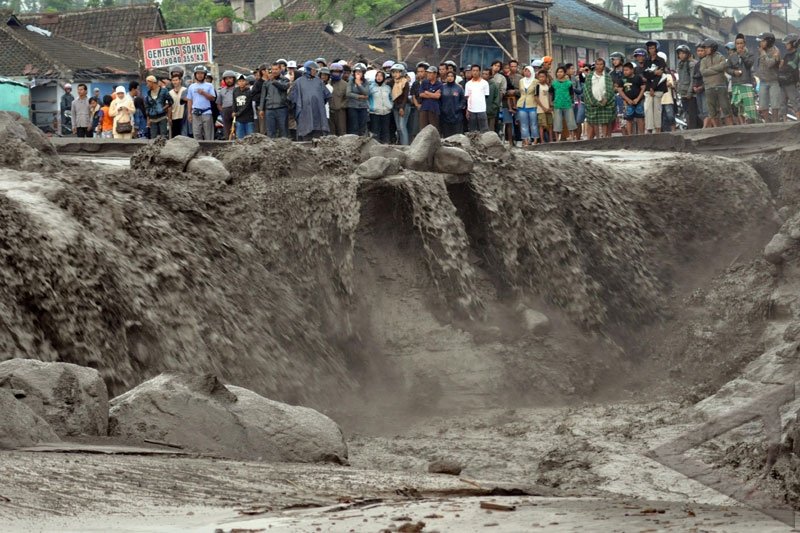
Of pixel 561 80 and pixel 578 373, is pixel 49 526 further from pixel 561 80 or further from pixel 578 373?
pixel 561 80

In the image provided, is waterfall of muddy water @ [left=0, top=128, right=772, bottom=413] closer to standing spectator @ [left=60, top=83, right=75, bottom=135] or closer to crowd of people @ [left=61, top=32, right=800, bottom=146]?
crowd of people @ [left=61, top=32, right=800, bottom=146]

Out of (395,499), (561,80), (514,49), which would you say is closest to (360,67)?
(561,80)

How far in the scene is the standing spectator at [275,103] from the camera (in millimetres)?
16641

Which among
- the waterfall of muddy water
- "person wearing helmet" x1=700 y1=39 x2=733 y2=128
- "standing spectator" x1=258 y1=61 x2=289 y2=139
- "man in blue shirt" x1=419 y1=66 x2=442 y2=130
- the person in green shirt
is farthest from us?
the person in green shirt

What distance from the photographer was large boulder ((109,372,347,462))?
7293 millimetres

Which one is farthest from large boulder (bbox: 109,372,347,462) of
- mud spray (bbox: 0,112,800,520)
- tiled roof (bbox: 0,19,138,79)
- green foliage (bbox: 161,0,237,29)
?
green foliage (bbox: 161,0,237,29)

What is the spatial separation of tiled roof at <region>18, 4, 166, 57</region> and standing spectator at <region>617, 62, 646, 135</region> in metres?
25.9

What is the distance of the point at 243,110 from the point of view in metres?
17.2

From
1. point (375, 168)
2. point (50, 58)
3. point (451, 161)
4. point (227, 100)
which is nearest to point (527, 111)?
point (227, 100)

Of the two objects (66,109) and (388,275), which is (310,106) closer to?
(388,275)

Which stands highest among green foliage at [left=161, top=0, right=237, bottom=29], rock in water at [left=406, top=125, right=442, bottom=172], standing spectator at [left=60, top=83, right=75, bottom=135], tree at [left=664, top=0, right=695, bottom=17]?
tree at [left=664, top=0, right=695, bottom=17]

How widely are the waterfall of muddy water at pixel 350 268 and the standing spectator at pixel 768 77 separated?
2.49m

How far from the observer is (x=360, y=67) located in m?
17.5

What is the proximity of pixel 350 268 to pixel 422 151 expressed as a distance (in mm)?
1602
